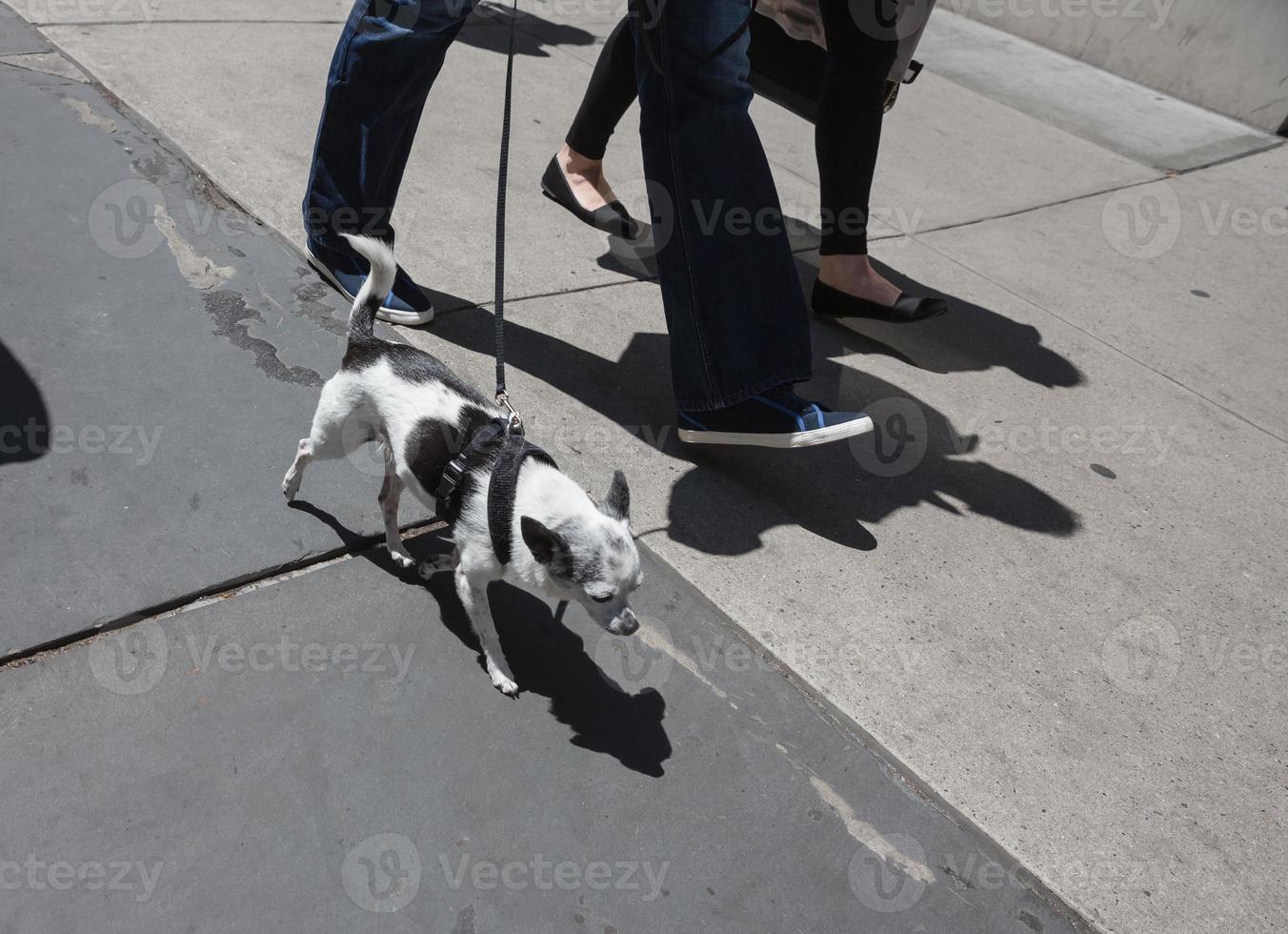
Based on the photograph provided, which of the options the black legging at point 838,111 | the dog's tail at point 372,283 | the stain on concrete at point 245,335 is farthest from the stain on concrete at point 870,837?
the black legging at point 838,111

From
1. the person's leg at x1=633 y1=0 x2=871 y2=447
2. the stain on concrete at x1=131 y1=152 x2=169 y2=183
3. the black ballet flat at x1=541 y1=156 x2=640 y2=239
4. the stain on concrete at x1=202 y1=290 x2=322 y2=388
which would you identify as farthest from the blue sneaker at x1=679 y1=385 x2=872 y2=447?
the stain on concrete at x1=131 y1=152 x2=169 y2=183

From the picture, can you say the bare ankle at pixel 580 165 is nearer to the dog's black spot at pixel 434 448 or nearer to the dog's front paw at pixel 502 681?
the dog's black spot at pixel 434 448

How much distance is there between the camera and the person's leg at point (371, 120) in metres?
3.38

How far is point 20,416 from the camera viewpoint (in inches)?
118

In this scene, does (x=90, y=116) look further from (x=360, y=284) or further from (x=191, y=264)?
(x=360, y=284)

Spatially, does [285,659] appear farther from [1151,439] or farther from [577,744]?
[1151,439]

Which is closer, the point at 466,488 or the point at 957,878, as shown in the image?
the point at 957,878

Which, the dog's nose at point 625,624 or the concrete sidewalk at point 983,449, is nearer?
the dog's nose at point 625,624

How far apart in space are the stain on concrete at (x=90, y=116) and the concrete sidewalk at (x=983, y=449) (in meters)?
0.22

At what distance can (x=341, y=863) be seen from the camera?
2107 millimetres

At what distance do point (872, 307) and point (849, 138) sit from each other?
68 cm

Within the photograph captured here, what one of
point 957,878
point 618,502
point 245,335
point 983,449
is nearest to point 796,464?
point 983,449

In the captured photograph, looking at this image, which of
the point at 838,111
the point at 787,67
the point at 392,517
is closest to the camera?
the point at 392,517

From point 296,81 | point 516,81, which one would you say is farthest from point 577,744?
point 516,81
